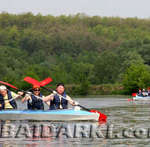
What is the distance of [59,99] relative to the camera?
23078mm

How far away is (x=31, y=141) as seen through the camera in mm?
15531

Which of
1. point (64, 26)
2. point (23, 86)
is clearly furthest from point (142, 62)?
point (64, 26)

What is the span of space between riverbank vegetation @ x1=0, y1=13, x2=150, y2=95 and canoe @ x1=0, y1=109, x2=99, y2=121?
225 feet

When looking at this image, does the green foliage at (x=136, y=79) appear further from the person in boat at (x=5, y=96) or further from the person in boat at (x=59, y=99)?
the person in boat at (x=59, y=99)

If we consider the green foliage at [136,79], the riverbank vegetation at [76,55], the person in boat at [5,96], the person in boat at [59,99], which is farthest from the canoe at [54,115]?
the green foliage at [136,79]

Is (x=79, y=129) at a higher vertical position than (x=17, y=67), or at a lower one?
higher

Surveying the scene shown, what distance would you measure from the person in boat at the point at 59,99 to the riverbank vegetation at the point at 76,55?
223 ft

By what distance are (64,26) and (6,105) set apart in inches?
6620

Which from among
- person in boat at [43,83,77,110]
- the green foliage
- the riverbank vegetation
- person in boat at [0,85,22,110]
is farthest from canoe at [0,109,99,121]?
→ the green foliage

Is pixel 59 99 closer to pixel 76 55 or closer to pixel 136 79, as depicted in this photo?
pixel 136 79

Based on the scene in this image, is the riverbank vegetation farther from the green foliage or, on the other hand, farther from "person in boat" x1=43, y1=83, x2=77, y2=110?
"person in boat" x1=43, y1=83, x2=77, y2=110

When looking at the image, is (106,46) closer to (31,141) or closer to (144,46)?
(144,46)

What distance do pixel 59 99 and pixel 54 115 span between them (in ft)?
3.62

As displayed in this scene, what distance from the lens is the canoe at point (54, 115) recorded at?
22.1m
